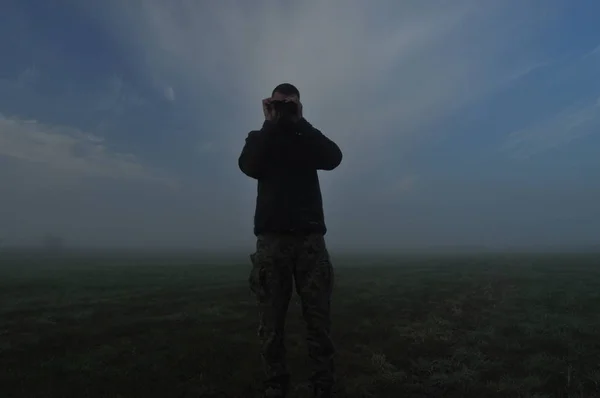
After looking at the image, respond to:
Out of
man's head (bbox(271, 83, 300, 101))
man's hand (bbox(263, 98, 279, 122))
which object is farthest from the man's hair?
man's hand (bbox(263, 98, 279, 122))

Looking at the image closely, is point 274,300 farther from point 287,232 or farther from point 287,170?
point 287,170

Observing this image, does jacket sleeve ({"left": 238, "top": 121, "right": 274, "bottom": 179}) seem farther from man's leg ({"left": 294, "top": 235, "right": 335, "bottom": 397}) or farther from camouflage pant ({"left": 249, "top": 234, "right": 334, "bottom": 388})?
man's leg ({"left": 294, "top": 235, "right": 335, "bottom": 397})

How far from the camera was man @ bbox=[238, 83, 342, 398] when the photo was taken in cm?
507

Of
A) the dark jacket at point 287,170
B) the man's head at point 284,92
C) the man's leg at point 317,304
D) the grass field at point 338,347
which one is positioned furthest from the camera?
the grass field at point 338,347

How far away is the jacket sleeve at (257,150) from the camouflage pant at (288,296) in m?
0.97

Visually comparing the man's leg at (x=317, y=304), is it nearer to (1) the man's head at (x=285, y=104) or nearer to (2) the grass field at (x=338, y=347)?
(2) the grass field at (x=338, y=347)

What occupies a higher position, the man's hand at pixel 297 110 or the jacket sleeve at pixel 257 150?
the man's hand at pixel 297 110

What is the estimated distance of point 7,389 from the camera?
592 cm

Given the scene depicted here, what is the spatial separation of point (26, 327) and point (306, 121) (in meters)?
9.36

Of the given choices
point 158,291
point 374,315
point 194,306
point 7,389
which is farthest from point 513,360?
point 158,291

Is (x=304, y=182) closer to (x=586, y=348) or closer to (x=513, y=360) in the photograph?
(x=513, y=360)

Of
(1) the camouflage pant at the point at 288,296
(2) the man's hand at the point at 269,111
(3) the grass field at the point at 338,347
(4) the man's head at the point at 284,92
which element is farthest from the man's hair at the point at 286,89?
(3) the grass field at the point at 338,347

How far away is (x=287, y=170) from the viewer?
5391 millimetres

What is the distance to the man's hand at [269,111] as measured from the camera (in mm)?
5426
